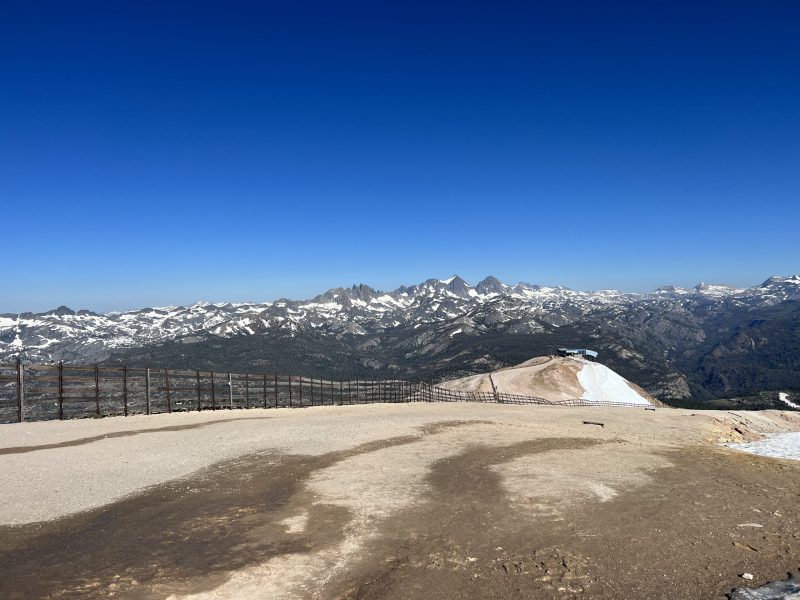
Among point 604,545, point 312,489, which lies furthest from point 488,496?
point 312,489

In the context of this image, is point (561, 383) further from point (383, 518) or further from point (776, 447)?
point (383, 518)

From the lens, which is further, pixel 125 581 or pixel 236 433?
pixel 236 433

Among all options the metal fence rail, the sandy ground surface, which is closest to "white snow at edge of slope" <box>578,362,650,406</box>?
the metal fence rail

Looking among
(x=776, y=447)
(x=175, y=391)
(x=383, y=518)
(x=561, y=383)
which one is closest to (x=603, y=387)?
(x=561, y=383)

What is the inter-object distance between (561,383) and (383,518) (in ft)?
257

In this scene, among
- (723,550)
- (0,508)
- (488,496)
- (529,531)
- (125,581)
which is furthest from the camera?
(488,496)

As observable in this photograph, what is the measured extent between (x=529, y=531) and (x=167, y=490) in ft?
31.9

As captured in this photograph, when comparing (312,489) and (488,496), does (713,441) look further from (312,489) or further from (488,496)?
(312,489)

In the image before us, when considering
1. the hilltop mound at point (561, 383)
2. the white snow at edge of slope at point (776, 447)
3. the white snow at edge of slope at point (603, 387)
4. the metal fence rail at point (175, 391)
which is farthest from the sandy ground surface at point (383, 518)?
the white snow at edge of slope at point (603, 387)

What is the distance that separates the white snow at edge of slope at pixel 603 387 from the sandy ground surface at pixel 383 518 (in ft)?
216

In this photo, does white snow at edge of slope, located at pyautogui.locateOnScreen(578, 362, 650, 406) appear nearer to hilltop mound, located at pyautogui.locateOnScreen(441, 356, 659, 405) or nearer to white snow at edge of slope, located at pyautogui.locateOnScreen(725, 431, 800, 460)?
hilltop mound, located at pyautogui.locateOnScreen(441, 356, 659, 405)

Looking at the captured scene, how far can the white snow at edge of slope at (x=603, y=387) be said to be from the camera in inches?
3302

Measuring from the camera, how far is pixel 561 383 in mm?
84938

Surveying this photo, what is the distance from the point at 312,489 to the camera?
14.4 meters
